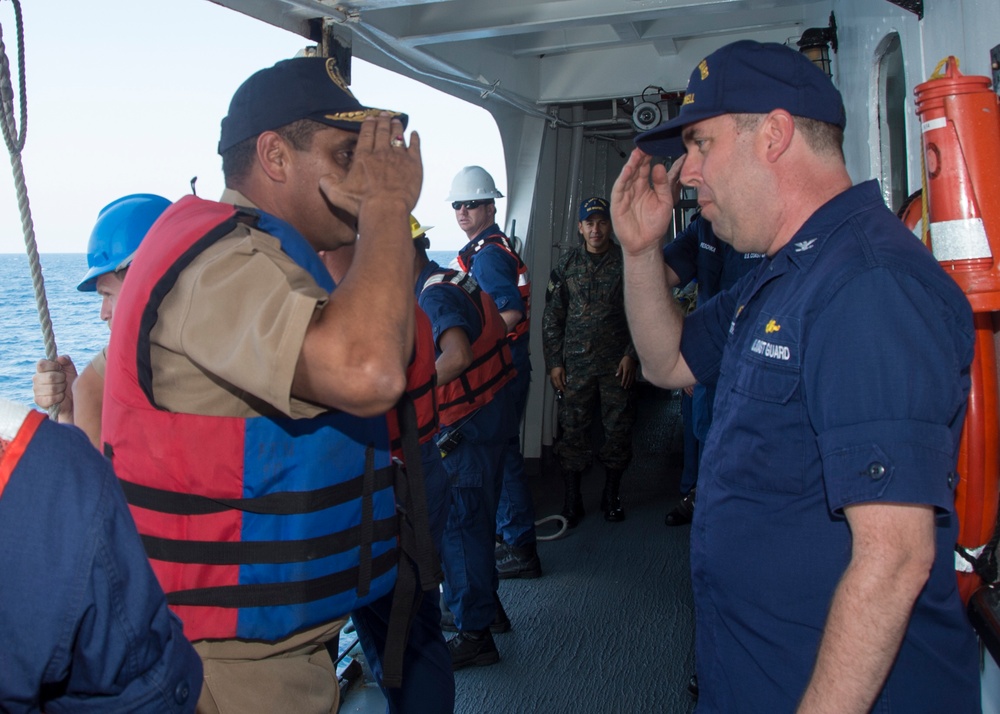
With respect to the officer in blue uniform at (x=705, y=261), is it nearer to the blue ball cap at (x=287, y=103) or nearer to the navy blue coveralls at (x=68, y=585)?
the blue ball cap at (x=287, y=103)

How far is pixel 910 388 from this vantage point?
1.20 meters

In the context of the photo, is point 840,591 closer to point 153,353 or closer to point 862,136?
point 153,353

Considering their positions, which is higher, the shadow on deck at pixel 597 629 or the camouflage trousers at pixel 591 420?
the camouflage trousers at pixel 591 420

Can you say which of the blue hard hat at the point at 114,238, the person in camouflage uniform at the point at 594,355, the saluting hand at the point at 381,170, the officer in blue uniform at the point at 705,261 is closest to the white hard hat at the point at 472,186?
the person in camouflage uniform at the point at 594,355

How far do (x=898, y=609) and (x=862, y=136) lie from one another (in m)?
2.40

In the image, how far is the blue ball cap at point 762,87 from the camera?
1.52 metres

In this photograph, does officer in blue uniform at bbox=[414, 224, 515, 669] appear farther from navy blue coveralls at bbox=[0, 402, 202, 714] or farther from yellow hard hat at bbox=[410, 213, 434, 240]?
navy blue coveralls at bbox=[0, 402, 202, 714]

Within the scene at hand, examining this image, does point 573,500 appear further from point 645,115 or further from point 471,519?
point 645,115

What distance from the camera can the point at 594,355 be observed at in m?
5.74

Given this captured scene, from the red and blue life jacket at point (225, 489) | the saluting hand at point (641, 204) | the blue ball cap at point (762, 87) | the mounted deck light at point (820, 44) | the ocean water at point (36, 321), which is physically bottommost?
the ocean water at point (36, 321)

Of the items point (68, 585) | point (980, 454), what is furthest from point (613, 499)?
point (68, 585)

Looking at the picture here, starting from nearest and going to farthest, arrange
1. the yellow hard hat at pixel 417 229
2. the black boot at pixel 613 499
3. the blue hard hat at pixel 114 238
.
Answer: the blue hard hat at pixel 114 238, the yellow hard hat at pixel 417 229, the black boot at pixel 613 499

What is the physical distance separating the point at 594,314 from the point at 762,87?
4.20 m

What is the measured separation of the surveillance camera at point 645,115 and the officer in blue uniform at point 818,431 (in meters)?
3.98
